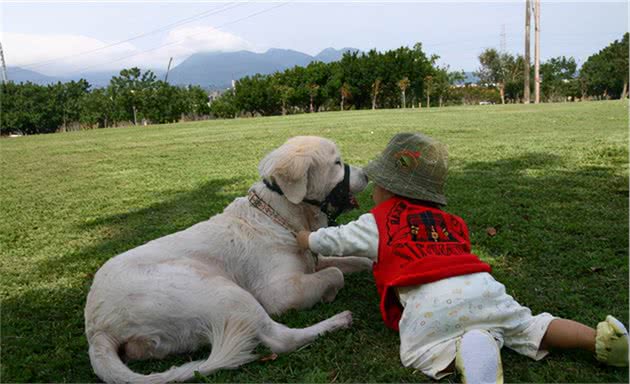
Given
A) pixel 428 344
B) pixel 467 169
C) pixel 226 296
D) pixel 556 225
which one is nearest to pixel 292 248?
pixel 226 296

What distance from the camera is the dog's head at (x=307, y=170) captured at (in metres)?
3.97

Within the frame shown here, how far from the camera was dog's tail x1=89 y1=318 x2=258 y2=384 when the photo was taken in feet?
9.69

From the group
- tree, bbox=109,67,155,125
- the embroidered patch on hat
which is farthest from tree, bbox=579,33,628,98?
the embroidered patch on hat

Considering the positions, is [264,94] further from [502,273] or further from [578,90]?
[502,273]

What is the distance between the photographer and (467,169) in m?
8.93

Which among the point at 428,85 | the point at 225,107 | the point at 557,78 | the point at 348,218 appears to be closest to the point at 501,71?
the point at 557,78

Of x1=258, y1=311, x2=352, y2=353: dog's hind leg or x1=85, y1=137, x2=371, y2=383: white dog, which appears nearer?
x1=85, y1=137, x2=371, y2=383: white dog

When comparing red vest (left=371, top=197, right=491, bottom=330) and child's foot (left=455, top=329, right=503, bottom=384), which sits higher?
red vest (left=371, top=197, right=491, bottom=330)

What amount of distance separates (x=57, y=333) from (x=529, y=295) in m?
3.47

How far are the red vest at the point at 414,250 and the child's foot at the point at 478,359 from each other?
407 millimetres

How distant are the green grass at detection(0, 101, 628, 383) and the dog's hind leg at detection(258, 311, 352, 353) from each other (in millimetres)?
71

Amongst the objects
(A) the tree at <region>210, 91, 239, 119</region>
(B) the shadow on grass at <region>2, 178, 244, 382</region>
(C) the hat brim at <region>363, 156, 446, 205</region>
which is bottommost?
(B) the shadow on grass at <region>2, 178, 244, 382</region>

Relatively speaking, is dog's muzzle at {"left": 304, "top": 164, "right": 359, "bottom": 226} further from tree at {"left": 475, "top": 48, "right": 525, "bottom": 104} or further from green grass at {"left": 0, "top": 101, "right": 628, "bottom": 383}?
tree at {"left": 475, "top": 48, "right": 525, "bottom": 104}

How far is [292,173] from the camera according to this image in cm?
394
